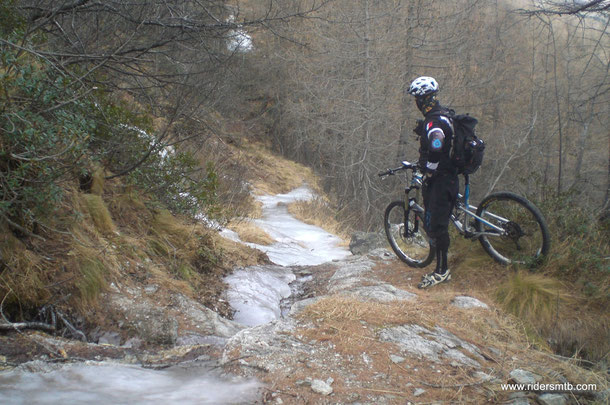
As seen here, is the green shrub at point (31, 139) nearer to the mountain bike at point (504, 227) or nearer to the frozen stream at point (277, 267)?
the frozen stream at point (277, 267)

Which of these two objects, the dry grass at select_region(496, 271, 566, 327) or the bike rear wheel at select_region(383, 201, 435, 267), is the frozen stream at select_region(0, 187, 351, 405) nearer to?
the dry grass at select_region(496, 271, 566, 327)

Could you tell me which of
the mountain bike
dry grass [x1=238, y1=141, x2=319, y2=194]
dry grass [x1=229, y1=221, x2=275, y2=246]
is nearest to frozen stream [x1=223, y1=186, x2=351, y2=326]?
dry grass [x1=229, y1=221, x2=275, y2=246]

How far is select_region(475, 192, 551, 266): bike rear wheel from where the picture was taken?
4656mm

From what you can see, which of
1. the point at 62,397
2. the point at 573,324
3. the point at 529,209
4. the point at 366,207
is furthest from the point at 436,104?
the point at 366,207

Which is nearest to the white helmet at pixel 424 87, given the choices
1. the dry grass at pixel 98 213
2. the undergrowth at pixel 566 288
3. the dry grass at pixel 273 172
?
the undergrowth at pixel 566 288

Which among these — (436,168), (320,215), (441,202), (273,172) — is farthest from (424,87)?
(273,172)

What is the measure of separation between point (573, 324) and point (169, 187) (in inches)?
177

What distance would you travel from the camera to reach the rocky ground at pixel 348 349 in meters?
2.51

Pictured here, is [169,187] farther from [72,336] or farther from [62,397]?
[62,397]

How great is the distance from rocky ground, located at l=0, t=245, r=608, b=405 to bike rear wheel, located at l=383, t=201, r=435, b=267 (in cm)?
150

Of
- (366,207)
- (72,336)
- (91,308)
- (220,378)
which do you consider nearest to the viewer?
(220,378)

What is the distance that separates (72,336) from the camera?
324cm

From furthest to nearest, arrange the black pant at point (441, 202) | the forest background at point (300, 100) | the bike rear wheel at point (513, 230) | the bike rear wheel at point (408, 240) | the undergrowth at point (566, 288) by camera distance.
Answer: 1. the bike rear wheel at point (408, 240)
2. the black pant at point (441, 202)
3. the bike rear wheel at point (513, 230)
4. the undergrowth at point (566, 288)
5. the forest background at point (300, 100)

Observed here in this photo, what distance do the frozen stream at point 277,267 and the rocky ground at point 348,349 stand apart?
2.83 feet
